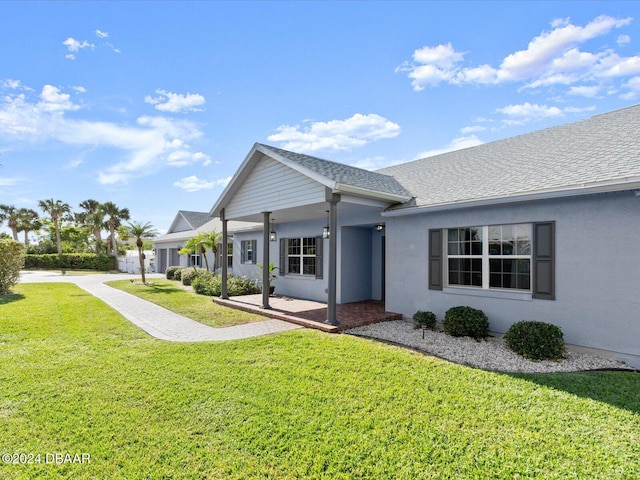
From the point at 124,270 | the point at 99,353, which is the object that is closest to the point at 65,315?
the point at 99,353

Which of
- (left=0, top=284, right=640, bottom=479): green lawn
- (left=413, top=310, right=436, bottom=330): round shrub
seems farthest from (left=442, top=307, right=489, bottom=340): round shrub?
(left=0, top=284, right=640, bottom=479): green lawn

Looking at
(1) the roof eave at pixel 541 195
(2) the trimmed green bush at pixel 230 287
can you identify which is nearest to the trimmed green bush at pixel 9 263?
(2) the trimmed green bush at pixel 230 287

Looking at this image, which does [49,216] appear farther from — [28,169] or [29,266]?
[28,169]

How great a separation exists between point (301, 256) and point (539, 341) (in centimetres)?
938

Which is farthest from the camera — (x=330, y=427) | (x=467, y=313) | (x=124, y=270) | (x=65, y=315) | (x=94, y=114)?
(x=124, y=270)

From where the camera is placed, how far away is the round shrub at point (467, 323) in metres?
7.31

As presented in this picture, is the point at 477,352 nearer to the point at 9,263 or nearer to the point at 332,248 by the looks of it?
the point at 332,248

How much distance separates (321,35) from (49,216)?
178 feet

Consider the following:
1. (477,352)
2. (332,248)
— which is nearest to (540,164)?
(477,352)

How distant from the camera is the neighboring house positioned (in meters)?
23.9

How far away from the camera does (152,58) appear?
11562mm

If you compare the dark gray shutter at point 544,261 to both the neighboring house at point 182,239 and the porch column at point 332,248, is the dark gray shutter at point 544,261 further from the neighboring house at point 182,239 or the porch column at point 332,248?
the neighboring house at point 182,239

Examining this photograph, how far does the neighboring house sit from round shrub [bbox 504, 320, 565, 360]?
1902cm

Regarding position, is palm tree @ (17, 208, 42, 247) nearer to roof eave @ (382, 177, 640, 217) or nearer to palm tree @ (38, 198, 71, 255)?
palm tree @ (38, 198, 71, 255)
